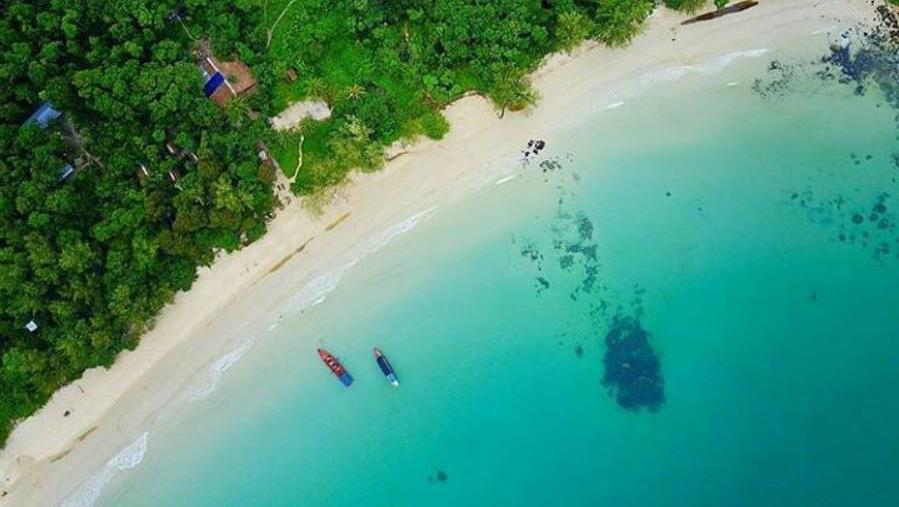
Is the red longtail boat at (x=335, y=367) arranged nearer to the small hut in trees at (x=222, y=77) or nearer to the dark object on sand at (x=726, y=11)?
the small hut in trees at (x=222, y=77)

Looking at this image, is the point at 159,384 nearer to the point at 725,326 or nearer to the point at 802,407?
the point at 725,326

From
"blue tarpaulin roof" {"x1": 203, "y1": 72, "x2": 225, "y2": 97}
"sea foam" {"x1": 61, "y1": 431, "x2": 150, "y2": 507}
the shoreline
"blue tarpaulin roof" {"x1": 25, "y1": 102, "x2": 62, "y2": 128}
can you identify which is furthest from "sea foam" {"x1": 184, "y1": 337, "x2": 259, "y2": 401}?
"blue tarpaulin roof" {"x1": 25, "y1": 102, "x2": 62, "y2": 128}

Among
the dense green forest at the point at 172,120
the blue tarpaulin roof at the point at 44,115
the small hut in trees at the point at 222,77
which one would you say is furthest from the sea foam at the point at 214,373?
the blue tarpaulin roof at the point at 44,115

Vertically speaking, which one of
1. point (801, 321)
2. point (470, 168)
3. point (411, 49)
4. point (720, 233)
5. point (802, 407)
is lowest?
point (802, 407)

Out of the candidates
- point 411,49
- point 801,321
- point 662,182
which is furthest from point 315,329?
point 801,321

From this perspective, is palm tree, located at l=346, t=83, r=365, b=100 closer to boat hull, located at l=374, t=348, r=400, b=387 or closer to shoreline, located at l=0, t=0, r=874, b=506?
shoreline, located at l=0, t=0, r=874, b=506
